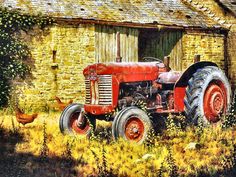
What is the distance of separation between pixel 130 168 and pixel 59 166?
0.99m

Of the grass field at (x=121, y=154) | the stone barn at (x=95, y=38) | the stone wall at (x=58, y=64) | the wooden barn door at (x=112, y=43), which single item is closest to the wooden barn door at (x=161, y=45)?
the stone barn at (x=95, y=38)

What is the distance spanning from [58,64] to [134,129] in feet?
20.1

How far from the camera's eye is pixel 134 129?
793 cm

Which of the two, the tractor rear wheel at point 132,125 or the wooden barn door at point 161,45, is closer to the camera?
the tractor rear wheel at point 132,125

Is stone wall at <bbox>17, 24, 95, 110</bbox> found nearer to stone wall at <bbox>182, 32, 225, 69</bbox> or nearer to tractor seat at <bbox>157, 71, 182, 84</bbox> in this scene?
stone wall at <bbox>182, 32, 225, 69</bbox>

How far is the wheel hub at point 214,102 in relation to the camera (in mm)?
8328

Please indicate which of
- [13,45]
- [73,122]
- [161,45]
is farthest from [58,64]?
[73,122]

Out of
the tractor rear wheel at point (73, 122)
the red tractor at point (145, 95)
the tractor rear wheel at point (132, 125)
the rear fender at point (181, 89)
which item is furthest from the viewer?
the tractor rear wheel at point (73, 122)

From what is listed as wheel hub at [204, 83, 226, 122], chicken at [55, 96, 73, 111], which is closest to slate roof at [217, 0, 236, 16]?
chicken at [55, 96, 73, 111]

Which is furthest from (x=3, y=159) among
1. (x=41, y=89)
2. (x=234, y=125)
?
(x=41, y=89)

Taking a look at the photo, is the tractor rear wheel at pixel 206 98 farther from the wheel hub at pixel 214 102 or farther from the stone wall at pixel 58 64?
the stone wall at pixel 58 64

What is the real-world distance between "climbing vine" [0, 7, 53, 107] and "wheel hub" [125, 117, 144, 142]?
582 cm

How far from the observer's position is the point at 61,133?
898 cm

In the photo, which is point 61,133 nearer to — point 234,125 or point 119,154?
point 119,154
